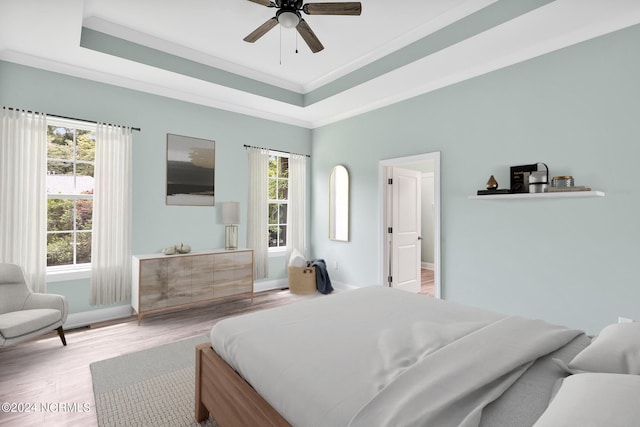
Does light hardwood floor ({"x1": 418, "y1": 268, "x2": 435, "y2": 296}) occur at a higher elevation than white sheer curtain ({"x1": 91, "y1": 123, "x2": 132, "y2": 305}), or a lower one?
lower

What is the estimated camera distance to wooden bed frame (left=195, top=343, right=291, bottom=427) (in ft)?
4.37

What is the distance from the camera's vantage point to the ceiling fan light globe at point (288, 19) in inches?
92.4

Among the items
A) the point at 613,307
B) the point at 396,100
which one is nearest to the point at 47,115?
the point at 396,100

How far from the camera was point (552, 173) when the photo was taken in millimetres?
2900

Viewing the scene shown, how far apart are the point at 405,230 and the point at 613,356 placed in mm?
3551

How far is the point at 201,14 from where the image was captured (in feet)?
9.48

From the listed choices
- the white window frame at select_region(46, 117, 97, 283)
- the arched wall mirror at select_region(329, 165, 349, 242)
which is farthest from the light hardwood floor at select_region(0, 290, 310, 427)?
the arched wall mirror at select_region(329, 165, 349, 242)

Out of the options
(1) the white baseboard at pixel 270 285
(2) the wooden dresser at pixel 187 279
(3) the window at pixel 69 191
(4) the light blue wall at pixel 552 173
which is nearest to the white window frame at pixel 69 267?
(3) the window at pixel 69 191

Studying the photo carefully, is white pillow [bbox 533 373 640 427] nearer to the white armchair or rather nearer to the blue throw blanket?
the white armchair

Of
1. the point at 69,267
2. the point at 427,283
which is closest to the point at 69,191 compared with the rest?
the point at 69,267

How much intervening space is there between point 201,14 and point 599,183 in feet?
12.3

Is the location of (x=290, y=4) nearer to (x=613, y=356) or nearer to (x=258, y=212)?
(x=613, y=356)

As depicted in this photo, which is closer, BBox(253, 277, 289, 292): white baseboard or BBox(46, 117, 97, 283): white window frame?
BBox(46, 117, 97, 283): white window frame

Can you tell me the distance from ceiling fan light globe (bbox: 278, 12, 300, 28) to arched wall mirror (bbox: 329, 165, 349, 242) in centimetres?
267
